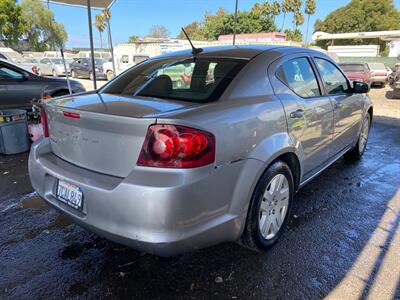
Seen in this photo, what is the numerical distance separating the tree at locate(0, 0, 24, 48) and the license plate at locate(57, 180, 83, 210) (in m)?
44.1

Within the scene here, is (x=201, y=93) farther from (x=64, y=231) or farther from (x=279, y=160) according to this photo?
(x=64, y=231)

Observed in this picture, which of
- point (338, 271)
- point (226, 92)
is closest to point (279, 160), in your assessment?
point (226, 92)

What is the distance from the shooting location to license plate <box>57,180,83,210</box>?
86.2 inches

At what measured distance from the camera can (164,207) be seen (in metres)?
1.87

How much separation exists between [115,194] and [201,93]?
1007 mm

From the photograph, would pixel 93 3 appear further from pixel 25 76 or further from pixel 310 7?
pixel 310 7

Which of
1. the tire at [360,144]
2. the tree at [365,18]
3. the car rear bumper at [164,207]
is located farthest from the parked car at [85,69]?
the tree at [365,18]

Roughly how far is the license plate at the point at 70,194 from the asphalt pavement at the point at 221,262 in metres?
0.57

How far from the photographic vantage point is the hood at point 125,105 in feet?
6.92

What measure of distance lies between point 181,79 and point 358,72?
589 inches

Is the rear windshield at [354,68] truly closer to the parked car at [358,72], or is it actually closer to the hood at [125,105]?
the parked car at [358,72]

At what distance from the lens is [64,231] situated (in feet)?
10.1

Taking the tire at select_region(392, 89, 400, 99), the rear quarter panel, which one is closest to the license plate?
the rear quarter panel

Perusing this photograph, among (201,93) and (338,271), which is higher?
(201,93)
